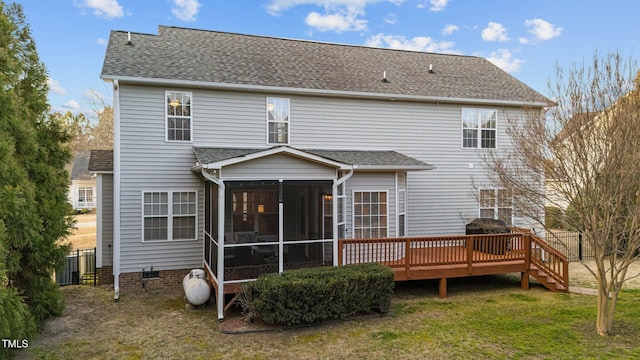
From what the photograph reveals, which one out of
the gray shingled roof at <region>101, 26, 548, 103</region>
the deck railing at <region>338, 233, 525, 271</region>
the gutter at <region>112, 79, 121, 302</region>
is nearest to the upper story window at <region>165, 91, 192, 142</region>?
the gray shingled roof at <region>101, 26, 548, 103</region>

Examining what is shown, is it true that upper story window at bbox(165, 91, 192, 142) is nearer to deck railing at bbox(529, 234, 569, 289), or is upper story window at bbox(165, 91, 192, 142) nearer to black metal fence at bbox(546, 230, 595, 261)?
deck railing at bbox(529, 234, 569, 289)

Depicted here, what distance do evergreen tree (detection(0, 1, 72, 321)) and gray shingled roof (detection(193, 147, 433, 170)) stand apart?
3.06 meters

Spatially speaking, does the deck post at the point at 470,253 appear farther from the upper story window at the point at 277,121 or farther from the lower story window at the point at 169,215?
the lower story window at the point at 169,215

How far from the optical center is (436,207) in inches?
501

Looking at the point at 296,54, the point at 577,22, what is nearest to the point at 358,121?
the point at 296,54

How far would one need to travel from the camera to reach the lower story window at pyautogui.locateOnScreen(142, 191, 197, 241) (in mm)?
10211

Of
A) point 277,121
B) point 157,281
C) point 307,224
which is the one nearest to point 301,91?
point 277,121

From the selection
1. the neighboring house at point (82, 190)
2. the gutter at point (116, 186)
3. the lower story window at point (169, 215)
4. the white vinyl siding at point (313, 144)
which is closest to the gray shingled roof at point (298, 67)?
the white vinyl siding at point (313, 144)

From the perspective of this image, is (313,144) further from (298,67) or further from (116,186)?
(116,186)

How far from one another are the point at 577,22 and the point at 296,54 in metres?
11.7

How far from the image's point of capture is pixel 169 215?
34.0ft

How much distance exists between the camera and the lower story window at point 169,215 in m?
10.2

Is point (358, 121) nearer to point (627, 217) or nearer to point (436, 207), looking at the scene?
point (436, 207)

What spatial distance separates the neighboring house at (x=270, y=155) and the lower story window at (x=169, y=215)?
0.09 ft
